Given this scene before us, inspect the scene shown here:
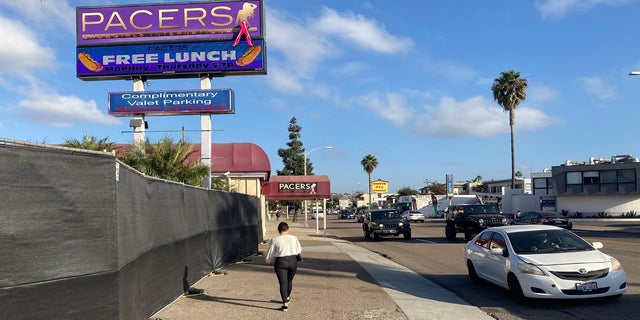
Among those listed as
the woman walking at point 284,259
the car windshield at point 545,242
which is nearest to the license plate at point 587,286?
the car windshield at point 545,242

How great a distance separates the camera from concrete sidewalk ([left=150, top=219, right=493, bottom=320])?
28.8ft

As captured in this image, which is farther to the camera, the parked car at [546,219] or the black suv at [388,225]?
the parked car at [546,219]

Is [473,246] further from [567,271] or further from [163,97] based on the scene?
[163,97]

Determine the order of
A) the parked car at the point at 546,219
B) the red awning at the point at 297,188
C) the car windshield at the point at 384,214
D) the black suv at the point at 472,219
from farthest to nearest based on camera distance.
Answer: the red awning at the point at 297,188 < the parked car at the point at 546,219 < the car windshield at the point at 384,214 < the black suv at the point at 472,219

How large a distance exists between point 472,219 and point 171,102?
14770 millimetres

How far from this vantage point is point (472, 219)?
85.7ft

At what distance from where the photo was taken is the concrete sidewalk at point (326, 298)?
8789 millimetres

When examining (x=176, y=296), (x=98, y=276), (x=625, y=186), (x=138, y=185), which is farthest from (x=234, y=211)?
(x=625, y=186)

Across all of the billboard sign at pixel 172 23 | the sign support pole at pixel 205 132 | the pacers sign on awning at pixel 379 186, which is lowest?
the pacers sign on awning at pixel 379 186

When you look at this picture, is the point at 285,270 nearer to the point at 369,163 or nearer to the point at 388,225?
the point at 388,225

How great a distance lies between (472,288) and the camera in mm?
11758

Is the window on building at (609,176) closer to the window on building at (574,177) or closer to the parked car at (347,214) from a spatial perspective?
the window on building at (574,177)

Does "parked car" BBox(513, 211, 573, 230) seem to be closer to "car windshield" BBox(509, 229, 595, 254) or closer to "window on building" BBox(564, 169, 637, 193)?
"car windshield" BBox(509, 229, 595, 254)

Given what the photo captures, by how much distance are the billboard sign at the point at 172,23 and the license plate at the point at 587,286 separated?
16.9 meters
